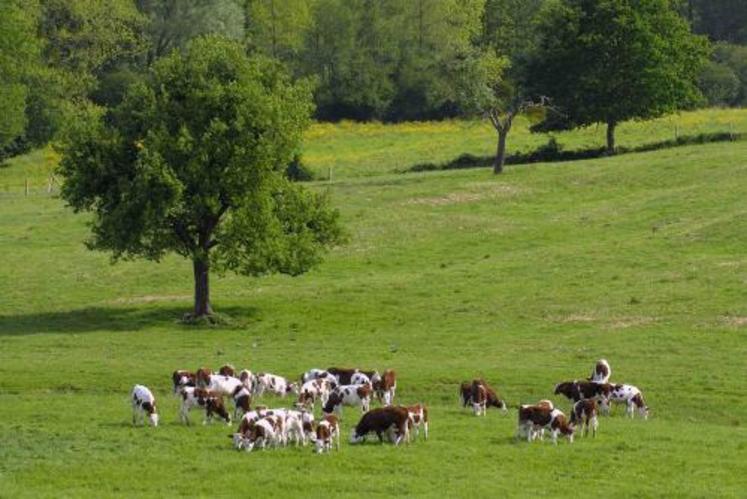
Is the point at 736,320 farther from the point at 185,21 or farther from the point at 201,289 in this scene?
the point at 185,21

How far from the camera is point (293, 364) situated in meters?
50.4

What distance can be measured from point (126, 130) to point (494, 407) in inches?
1017

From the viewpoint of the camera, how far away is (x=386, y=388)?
42906mm

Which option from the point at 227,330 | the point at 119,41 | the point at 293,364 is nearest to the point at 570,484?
the point at 293,364

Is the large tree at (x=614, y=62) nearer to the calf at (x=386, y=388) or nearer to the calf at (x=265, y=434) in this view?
the calf at (x=386, y=388)

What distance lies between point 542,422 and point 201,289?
2784 centimetres

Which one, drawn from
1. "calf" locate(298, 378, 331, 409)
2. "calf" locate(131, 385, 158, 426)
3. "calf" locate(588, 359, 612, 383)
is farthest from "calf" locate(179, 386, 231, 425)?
"calf" locate(588, 359, 612, 383)

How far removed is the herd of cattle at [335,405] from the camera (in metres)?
35.9

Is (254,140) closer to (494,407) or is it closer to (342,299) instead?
(342,299)

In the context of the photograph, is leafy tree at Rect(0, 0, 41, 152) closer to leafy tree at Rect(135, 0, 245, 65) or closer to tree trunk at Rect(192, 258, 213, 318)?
leafy tree at Rect(135, 0, 245, 65)

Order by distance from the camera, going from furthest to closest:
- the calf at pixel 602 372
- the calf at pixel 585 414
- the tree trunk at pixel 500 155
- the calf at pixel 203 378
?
1. the tree trunk at pixel 500 155
2. the calf at pixel 602 372
3. the calf at pixel 203 378
4. the calf at pixel 585 414

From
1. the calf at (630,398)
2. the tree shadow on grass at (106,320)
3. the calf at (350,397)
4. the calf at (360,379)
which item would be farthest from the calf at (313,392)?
the tree shadow on grass at (106,320)

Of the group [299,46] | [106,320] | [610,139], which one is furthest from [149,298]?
[299,46]

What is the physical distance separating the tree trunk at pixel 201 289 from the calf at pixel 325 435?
1050 inches
